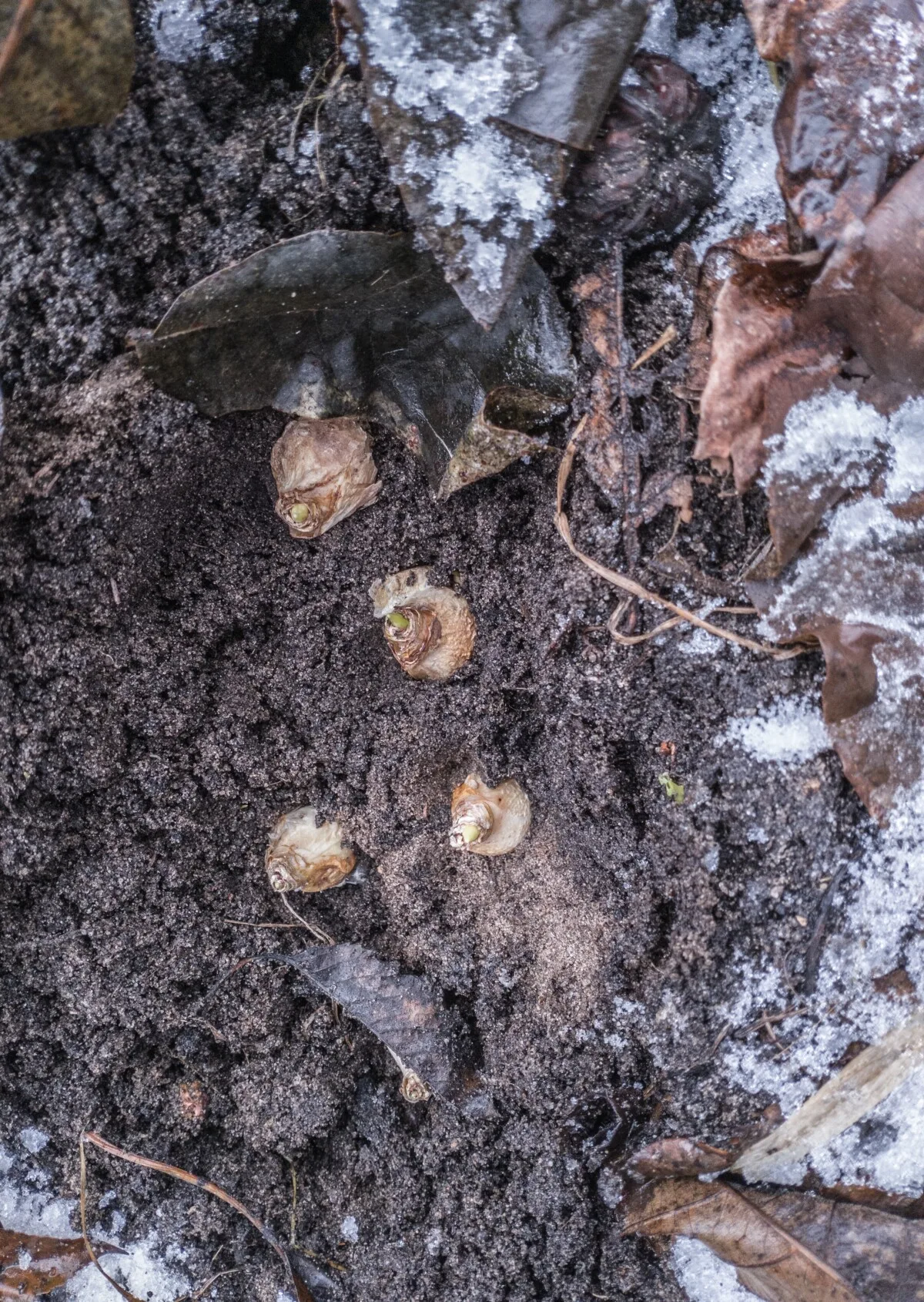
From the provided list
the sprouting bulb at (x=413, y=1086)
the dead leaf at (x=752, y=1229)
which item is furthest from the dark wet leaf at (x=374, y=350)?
the dead leaf at (x=752, y=1229)

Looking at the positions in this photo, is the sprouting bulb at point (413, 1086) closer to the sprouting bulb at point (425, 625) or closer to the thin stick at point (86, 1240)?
the thin stick at point (86, 1240)

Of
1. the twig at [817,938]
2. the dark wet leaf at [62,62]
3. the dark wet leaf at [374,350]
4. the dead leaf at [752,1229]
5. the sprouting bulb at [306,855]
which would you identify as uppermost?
the dark wet leaf at [62,62]

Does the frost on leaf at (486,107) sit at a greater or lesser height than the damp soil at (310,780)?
greater

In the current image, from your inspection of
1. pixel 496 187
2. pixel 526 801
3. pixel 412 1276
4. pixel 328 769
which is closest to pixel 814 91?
pixel 496 187

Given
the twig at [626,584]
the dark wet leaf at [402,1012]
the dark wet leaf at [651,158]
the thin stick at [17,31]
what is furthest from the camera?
the dark wet leaf at [402,1012]

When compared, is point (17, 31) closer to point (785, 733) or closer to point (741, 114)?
point (741, 114)

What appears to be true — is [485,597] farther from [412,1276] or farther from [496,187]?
[412,1276]
